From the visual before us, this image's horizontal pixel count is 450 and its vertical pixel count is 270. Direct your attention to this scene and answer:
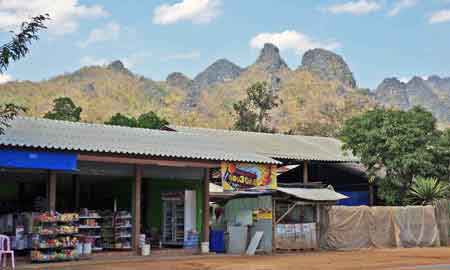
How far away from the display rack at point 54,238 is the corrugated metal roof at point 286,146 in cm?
1424

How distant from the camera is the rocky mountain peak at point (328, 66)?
13075 centimetres

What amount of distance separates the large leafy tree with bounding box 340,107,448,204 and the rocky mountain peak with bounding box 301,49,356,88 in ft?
320

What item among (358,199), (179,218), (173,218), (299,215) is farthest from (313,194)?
(358,199)

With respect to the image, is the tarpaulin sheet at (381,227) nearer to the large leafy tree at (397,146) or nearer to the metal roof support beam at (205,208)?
the large leafy tree at (397,146)

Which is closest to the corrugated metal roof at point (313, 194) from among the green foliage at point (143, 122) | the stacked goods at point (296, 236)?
the stacked goods at point (296, 236)

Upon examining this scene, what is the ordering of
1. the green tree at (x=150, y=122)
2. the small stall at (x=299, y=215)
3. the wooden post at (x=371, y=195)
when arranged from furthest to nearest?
the green tree at (x=150, y=122) < the wooden post at (x=371, y=195) < the small stall at (x=299, y=215)

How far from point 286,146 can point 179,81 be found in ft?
313

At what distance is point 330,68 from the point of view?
134 metres

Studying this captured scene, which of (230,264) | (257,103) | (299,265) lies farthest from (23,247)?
(257,103)

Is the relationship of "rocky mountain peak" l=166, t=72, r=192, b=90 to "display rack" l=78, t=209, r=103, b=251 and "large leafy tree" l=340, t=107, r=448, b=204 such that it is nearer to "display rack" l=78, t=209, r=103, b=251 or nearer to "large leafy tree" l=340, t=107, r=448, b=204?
"large leafy tree" l=340, t=107, r=448, b=204

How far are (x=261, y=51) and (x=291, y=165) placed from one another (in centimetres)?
10408

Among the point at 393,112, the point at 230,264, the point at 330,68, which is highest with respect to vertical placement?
the point at 330,68

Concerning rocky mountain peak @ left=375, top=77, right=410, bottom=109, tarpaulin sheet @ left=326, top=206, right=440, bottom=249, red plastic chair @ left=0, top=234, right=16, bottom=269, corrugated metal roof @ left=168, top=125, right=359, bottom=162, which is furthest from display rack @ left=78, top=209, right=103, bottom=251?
rocky mountain peak @ left=375, top=77, right=410, bottom=109

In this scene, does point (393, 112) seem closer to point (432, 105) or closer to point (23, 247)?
point (23, 247)
